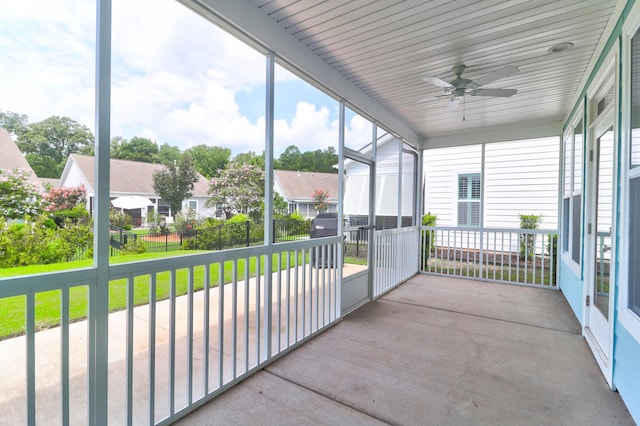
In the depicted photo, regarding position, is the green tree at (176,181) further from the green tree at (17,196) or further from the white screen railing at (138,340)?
the green tree at (17,196)

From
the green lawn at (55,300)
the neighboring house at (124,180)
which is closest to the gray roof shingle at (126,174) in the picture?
the neighboring house at (124,180)

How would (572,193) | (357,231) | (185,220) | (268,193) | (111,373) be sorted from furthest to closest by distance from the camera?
(572,193) → (357,231) → (268,193) → (111,373) → (185,220)

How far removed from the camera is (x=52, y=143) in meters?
1.38

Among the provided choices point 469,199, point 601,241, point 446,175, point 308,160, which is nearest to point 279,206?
point 308,160

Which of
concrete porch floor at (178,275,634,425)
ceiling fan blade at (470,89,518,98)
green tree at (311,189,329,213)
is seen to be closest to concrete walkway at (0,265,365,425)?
concrete porch floor at (178,275,634,425)

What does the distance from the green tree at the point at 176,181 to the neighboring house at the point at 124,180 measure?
0.09ft

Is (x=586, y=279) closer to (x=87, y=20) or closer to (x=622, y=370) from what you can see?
(x=622, y=370)

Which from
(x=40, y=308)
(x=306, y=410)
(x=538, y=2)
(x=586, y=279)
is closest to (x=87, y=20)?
(x=40, y=308)

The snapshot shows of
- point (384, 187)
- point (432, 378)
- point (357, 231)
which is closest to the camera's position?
point (432, 378)

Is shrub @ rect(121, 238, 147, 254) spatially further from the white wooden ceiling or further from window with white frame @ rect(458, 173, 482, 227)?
window with white frame @ rect(458, 173, 482, 227)

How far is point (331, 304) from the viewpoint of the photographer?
3432mm

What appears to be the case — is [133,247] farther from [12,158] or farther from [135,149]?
[12,158]

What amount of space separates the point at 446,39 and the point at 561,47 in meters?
1.06

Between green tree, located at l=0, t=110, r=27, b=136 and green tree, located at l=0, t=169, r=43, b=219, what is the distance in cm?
17
